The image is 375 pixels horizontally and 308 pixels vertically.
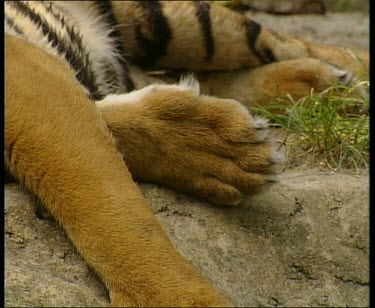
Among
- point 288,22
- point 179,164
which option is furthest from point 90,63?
point 288,22

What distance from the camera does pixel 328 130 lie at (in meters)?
1.98

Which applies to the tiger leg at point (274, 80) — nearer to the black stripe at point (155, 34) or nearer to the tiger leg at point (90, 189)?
the black stripe at point (155, 34)

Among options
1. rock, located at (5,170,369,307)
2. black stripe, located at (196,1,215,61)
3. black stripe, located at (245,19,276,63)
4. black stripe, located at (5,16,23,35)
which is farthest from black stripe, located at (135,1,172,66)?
rock, located at (5,170,369,307)

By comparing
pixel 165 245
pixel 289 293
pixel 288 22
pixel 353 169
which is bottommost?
pixel 288 22

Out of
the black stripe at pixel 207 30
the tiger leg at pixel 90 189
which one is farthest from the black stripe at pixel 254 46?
the tiger leg at pixel 90 189

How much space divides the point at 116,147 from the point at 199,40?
1.18 m

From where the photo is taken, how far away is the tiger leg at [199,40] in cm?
254

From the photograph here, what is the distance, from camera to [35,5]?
2.17 metres

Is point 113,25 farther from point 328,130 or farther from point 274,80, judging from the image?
point 328,130

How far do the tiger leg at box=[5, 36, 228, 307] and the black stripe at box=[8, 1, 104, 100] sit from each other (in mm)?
436

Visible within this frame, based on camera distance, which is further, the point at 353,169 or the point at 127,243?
the point at 353,169

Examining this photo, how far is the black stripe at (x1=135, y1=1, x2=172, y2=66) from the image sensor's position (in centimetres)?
256
